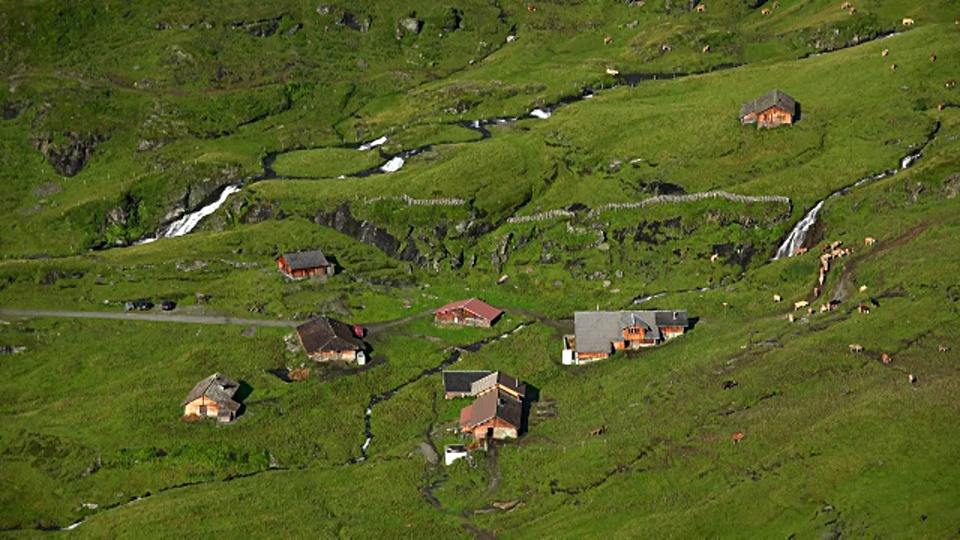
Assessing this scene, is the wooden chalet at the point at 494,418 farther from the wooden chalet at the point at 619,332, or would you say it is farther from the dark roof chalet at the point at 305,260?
the dark roof chalet at the point at 305,260

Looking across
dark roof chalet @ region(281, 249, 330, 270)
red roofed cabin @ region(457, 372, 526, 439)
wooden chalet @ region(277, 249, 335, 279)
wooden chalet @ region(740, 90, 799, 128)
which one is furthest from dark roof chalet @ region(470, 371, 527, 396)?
wooden chalet @ region(740, 90, 799, 128)

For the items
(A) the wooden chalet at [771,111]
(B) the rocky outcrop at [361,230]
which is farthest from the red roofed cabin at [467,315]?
(A) the wooden chalet at [771,111]

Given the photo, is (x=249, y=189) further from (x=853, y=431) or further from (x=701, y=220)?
(x=853, y=431)

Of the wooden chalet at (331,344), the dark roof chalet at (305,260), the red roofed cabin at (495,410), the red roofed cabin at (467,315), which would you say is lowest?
the red roofed cabin at (467,315)

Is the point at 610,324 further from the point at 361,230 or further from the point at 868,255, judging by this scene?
the point at 361,230

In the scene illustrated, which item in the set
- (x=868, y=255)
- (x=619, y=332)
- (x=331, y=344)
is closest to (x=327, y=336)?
(x=331, y=344)

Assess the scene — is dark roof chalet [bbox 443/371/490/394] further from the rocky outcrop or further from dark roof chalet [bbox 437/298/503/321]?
the rocky outcrop

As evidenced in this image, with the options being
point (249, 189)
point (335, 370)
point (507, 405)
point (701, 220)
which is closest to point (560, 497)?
point (507, 405)

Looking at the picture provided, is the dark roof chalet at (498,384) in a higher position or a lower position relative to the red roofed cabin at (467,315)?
higher

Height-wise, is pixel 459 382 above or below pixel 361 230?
above
